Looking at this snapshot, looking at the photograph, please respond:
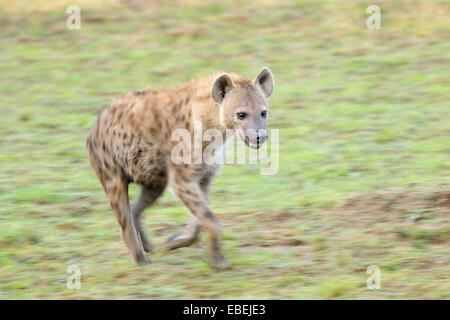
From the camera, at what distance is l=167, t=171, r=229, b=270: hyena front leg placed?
4793 mm

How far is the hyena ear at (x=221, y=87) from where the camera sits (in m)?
4.91

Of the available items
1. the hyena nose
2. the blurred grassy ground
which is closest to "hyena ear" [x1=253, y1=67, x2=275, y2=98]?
the hyena nose

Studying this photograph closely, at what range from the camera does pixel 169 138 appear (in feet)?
16.4

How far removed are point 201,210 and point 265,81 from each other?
2.80ft

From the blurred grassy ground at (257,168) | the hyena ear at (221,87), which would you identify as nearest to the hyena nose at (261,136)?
the hyena ear at (221,87)

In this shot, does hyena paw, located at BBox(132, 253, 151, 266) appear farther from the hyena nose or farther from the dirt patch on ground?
the hyena nose

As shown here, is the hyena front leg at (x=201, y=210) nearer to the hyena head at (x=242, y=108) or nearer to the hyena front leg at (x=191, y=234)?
the hyena front leg at (x=191, y=234)

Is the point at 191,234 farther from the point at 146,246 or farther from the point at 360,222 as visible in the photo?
the point at 360,222

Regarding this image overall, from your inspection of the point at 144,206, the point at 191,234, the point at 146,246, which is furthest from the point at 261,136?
the point at 146,246

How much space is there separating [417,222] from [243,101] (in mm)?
1397

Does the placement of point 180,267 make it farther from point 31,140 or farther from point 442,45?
point 442,45

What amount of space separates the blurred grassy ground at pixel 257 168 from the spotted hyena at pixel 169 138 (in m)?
0.27

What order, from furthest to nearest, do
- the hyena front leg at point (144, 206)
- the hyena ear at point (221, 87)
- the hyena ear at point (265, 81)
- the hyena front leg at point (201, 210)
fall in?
the hyena front leg at point (144, 206) < the hyena ear at point (265, 81) < the hyena ear at point (221, 87) < the hyena front leg at point (201, 210)
